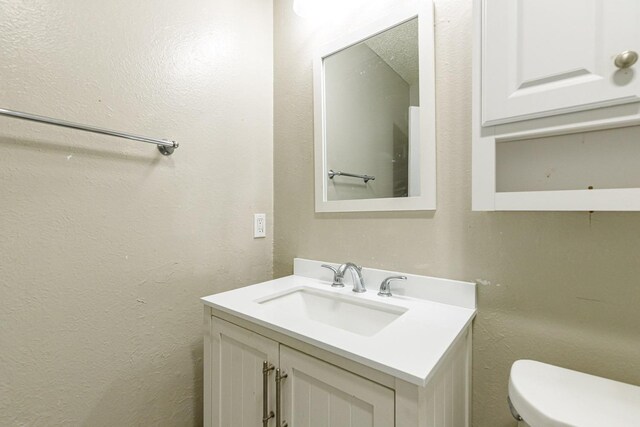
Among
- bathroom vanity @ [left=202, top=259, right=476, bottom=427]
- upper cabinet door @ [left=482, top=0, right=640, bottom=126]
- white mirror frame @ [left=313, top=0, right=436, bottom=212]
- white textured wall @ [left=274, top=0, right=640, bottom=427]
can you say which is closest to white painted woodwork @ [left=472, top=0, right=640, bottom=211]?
upper cabinet door @ [left=482, top=0, right=640, bottom=126]

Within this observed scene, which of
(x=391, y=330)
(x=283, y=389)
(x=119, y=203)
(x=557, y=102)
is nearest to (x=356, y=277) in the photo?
(x=391, y=330)

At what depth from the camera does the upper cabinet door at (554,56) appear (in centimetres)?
53

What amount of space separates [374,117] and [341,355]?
0.87 metres

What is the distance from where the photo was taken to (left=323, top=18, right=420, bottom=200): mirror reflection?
100cm

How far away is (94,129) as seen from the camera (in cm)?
83

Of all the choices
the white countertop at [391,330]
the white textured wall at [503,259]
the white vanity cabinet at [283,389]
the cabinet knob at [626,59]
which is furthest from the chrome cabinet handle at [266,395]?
the cabinet knob at [626,59]

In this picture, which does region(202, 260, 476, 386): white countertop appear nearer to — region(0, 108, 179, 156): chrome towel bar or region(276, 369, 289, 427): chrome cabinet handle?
region(276, 369, 289, 427): chrome cabinet handle

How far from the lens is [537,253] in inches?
30.5

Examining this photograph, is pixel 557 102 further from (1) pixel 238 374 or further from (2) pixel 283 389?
(1) pixel 238 374

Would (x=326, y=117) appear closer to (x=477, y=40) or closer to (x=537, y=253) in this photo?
(x=477, y=40)

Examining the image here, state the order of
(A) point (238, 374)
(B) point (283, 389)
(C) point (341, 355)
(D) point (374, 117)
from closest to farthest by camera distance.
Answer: (C) point (341, 355) → (B) point (283, 389) → (A) point (238, 374) → (D) point (374, 117)

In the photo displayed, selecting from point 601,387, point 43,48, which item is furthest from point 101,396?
point 601,387

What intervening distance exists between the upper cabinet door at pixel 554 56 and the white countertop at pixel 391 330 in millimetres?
519

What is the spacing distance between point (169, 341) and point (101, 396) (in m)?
0.23
